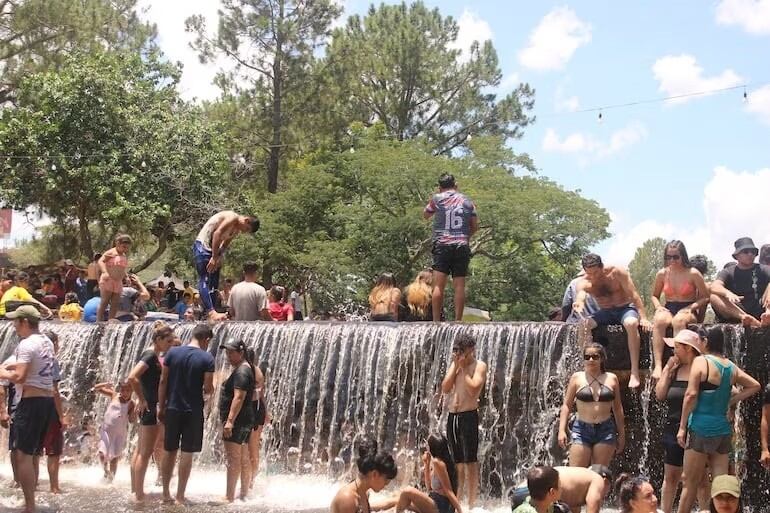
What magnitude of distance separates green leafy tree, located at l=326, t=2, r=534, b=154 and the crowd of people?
94.4 ft

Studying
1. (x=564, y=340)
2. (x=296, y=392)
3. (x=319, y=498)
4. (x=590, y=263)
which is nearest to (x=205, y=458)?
(x=296, y=392)

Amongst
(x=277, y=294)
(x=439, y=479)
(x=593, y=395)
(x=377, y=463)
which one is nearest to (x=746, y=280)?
(x=593, y=395)

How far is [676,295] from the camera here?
8891mm

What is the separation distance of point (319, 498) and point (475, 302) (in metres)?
20.6

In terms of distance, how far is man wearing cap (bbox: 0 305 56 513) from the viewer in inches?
311

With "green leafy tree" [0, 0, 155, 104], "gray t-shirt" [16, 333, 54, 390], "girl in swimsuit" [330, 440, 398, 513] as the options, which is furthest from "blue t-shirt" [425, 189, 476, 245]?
"green leafy tree" [0, 0, 155, 104]

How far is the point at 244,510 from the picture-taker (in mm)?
8961

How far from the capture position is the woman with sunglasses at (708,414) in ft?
23.6

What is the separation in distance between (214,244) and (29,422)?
4.68m

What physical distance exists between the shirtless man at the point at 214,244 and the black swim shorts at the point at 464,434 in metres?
4.81

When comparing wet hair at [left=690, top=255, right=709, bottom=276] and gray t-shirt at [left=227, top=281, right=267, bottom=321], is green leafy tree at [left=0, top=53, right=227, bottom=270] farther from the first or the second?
wet hair at [left=690, top=255, right=709, bottom=276]

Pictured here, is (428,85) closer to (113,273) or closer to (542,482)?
(113,273)

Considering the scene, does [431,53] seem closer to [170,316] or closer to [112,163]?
[112,163]

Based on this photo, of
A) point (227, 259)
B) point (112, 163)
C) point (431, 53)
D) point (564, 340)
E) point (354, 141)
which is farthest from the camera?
point (431, 53)
